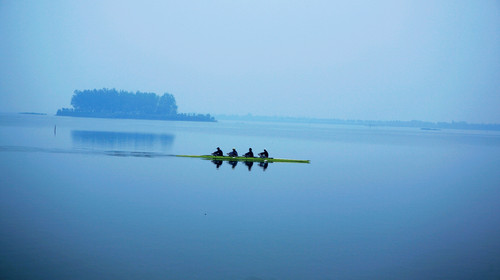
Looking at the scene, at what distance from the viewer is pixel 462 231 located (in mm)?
17172

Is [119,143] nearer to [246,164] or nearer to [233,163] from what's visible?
[233,163]

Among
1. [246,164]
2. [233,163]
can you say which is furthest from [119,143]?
[246,164]

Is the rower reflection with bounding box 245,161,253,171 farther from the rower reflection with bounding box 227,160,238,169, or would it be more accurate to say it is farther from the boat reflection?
the rower reflection with bounding box 227,160,238,169

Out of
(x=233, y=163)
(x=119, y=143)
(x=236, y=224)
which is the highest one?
(x=236, y=224)

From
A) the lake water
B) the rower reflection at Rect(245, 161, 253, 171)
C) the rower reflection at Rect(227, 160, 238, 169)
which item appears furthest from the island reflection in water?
the lake water

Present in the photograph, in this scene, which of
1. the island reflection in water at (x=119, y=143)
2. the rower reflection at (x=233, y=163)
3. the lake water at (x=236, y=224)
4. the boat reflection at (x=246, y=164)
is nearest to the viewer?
the lake water at (x=236, y=224)

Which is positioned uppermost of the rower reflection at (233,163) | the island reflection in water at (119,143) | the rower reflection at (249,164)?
the rower reflection at (249,164)

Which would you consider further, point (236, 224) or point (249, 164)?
point (249, 164)

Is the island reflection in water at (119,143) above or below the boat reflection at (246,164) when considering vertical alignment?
below

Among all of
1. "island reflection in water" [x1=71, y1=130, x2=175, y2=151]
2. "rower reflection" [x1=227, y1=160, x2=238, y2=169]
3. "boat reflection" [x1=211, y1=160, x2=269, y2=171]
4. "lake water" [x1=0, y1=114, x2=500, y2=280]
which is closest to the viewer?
"lake water" [x1=0, y1=114, x2=500, y2=280]

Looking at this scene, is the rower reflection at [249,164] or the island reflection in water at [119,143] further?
the island reflection in water at [119,143]

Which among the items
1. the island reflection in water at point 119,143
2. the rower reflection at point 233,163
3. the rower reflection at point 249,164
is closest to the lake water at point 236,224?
the rower reflection at point 249,164

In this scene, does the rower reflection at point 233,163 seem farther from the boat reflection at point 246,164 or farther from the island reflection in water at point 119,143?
the island reflection in water at point 119,143

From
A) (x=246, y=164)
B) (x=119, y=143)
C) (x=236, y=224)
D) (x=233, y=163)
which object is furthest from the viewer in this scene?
(x=119, y=143)
